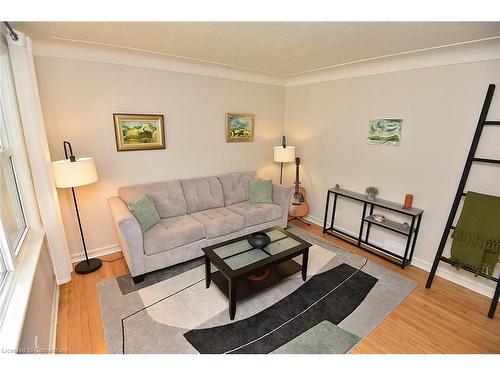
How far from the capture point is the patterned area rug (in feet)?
5.70

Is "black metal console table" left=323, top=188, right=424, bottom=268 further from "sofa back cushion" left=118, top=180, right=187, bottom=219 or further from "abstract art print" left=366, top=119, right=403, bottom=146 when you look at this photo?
"sofa back cushion" left=118, top=180, right=187, bottom=219

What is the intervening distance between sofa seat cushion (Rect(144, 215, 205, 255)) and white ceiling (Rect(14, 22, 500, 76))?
186 centimetres

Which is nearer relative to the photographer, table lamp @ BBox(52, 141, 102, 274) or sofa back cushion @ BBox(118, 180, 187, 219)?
table lamp @ BBox(52, 141, 102, 274)

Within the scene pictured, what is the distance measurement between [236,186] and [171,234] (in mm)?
1412

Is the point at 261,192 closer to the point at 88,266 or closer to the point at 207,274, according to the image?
the point at 207,274

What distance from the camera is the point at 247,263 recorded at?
202 cm

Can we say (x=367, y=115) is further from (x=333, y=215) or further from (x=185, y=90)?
(x=185, y=90)

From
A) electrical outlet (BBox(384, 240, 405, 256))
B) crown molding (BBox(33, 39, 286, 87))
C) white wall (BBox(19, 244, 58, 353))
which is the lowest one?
electrical outlet (BBox(384, 240, 405, 256))

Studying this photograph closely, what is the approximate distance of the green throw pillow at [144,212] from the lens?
98.0 inches

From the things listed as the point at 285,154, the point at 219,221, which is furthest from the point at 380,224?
the point at 219,221

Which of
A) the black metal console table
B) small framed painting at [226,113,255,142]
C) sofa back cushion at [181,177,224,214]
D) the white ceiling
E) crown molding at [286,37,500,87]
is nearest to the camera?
the white ceiling

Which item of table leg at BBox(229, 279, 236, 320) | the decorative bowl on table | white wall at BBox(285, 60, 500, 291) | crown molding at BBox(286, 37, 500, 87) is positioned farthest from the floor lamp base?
crown molding at BBox(286, 37, 500, 87)

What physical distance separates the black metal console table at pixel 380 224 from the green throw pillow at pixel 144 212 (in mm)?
2395

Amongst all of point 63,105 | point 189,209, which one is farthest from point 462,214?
point 63,105
